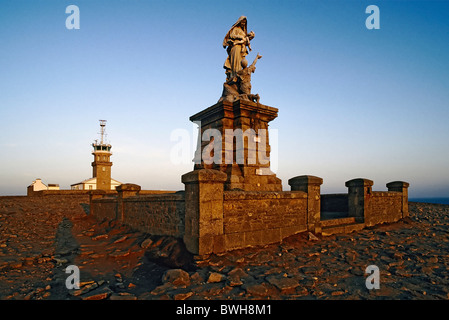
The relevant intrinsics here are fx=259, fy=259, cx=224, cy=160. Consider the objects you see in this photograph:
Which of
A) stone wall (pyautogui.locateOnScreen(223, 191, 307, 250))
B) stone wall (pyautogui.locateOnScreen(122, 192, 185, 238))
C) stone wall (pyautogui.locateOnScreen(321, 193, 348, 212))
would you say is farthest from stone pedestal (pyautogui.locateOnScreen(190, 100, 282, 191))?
stone wall (pyautogui.locateOnScreen(321, 193, 348, 212))

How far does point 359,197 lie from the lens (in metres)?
11.0

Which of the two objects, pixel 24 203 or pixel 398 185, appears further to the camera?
pixel 24 203

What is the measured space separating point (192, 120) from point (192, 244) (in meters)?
6.16

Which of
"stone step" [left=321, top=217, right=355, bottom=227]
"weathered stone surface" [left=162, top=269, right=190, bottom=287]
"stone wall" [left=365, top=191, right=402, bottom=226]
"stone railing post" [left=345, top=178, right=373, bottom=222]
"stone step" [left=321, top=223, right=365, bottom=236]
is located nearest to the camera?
"weathered stone surface" [left=162, top=269, right=190, bottom=287]

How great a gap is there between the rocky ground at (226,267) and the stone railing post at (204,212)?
0.33m

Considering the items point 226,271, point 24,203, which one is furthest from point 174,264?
point 24,203

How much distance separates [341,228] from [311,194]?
2006 millimetres

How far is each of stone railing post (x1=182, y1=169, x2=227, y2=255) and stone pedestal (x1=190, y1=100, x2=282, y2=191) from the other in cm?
Result: 225

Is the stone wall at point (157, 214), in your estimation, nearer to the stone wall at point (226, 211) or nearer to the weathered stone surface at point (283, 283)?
the stone wall at point (226, 211)

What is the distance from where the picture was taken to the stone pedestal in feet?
29.8

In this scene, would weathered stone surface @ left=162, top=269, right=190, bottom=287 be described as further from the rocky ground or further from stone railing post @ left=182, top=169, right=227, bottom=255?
stone railing post @ left=182, top=169, right=227, bottom=255

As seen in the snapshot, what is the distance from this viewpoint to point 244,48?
11.2 metres
